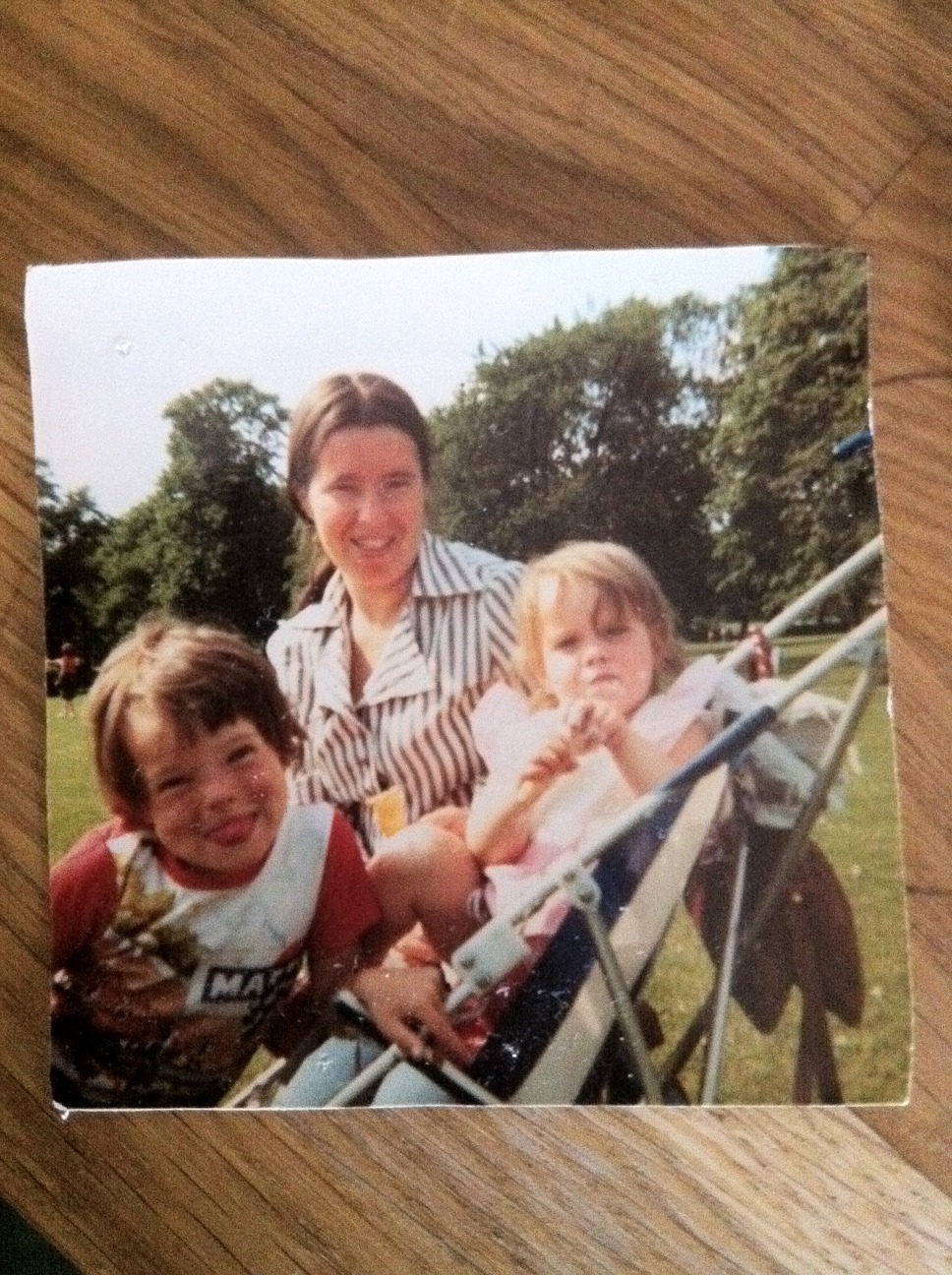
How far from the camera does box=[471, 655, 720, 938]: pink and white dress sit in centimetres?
44

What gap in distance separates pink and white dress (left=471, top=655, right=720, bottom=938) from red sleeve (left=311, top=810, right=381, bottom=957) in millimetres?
48

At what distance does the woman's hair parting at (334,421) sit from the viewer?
1.46 ft

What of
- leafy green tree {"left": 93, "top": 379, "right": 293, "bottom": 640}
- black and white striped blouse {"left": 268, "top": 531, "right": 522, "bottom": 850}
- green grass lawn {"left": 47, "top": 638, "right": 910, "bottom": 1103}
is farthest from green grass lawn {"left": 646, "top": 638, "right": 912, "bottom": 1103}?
leafy green tree {"left": 93, "top": 379, "right": 293, "bottom": 640}

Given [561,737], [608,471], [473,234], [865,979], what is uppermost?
[473,234]

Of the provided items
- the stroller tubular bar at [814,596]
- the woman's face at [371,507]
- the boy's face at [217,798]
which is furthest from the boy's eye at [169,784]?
the stroller tubular bar at [814,596]

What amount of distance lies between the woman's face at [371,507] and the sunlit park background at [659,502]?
12mm

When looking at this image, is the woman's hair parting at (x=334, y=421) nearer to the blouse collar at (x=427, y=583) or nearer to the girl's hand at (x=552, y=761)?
the blouse collar at (x=427, y=583)

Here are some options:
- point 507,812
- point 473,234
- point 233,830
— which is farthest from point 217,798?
point 473,234

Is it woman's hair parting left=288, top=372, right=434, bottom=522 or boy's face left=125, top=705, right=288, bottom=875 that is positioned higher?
woman's hair parting left=288, top=372, right=434, bottom=522

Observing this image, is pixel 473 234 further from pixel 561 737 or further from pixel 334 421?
pixel 561 737

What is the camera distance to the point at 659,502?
0.44m

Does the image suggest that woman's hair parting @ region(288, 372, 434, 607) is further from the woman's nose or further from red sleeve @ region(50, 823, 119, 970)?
red sleeve @ region(50, 823, 119, 970)

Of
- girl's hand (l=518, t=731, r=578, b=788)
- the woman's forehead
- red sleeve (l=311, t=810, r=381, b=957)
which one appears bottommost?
red sleeve (l=311, t=810, r=381, b=957)

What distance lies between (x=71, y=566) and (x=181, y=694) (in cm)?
7
